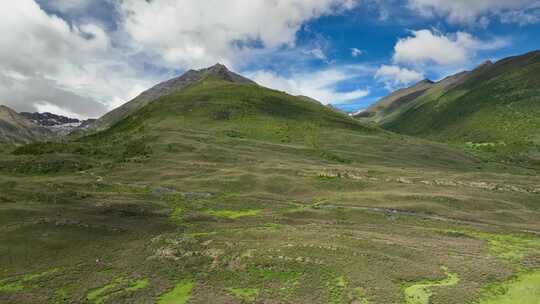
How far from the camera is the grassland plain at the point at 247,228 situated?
34562 mm

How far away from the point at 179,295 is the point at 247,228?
1944 cm

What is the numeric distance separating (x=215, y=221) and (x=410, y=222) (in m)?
28.7

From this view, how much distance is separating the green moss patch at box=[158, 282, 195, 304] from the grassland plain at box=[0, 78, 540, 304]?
194 mm

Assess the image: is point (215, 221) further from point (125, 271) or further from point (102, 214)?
point (125, 271)

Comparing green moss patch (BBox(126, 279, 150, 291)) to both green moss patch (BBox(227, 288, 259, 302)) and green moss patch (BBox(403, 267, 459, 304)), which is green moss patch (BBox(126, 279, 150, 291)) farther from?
green moss patch (BBox(403, 267, 459, 304))

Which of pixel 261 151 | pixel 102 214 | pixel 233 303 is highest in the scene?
pixel 261 151

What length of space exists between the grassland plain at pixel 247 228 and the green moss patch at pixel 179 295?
19cm

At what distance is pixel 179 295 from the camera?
110ft

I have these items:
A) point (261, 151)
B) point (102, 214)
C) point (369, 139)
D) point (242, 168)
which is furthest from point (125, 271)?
point (369, 139)

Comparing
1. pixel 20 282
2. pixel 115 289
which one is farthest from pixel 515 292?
pixel 20 282

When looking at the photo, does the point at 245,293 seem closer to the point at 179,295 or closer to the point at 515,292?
the point at 179,295

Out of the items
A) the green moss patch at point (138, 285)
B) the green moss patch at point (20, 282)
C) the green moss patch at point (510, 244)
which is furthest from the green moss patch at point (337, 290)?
the green moss patch at point (20, 282)

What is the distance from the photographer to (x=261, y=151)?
118750mm

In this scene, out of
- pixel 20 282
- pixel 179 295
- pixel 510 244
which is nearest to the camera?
pixel 179 295
